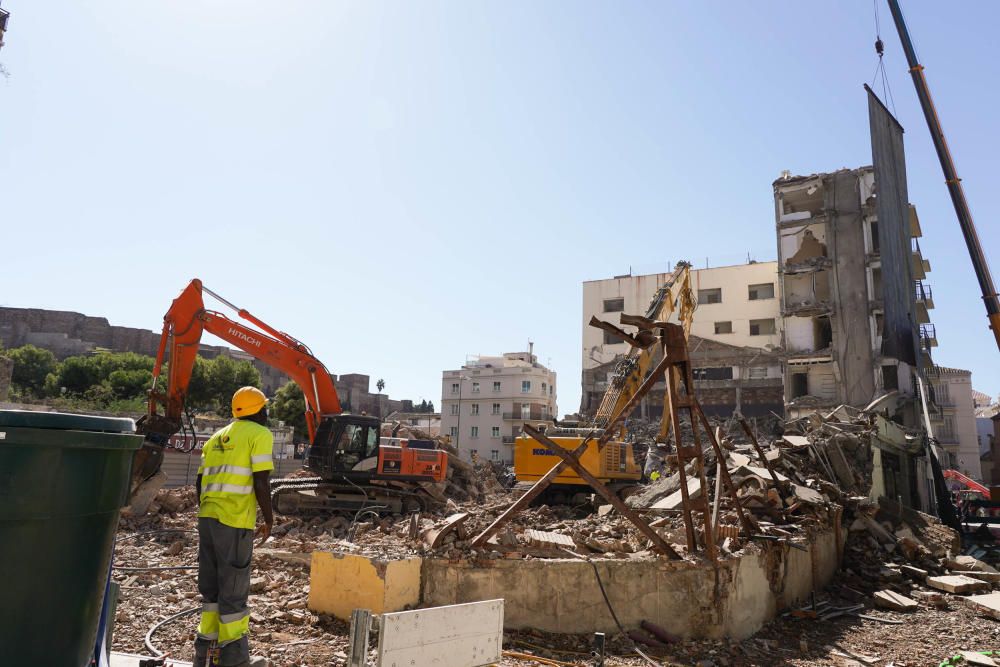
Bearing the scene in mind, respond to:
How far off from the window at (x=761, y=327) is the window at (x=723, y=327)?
137cm

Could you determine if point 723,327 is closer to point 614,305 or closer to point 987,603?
point 614,305

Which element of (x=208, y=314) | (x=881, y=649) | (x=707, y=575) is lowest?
(x=881, y=649)

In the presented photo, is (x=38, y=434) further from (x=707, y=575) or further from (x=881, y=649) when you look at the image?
Answer: (x=881, y=649)

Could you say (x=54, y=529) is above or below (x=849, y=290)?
below

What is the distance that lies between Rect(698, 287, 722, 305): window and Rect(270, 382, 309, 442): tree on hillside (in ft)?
92.4

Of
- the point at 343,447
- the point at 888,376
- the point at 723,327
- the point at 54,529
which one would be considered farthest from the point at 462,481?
the point at 723,327

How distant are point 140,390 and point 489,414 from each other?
2584 cm

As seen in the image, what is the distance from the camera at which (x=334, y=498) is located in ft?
48.1

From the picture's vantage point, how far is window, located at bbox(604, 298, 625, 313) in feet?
168

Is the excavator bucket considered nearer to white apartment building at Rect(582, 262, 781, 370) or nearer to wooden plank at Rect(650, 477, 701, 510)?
wooden plank at Rect(650, 477, 701, 510)

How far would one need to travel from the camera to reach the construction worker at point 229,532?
4.12 metres

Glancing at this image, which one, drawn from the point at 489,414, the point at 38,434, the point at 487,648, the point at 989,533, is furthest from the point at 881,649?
the point at 489,414

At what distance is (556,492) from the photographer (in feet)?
51.2

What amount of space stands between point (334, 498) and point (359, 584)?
8.53 meters
